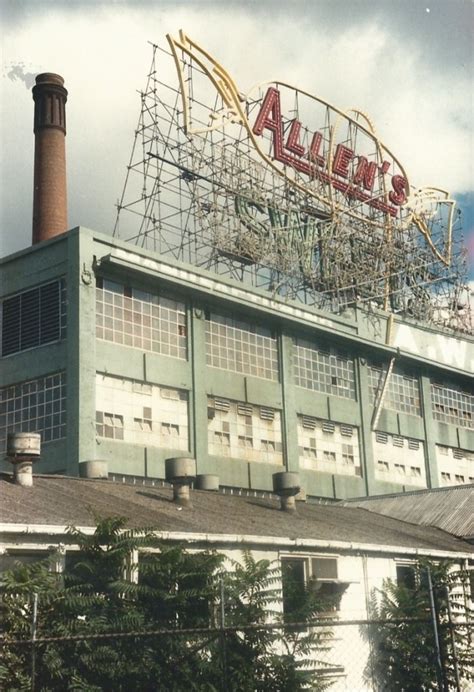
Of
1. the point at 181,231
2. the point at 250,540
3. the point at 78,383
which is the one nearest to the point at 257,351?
the point at 181,231

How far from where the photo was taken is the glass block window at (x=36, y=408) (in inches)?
1264

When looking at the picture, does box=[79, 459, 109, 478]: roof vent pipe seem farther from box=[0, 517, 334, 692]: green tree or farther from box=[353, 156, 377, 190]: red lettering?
box=[353, 156, 377, 190]: red lettering

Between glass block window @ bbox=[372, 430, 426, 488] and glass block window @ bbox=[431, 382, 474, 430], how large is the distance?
7.77 feet

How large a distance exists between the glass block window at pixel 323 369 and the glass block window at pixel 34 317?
11.2m

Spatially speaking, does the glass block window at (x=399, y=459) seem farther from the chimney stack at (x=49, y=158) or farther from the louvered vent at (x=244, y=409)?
the chimney stack at (x=49, y=158)

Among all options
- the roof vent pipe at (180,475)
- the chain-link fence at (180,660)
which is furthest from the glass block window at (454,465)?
the chain-link fence at (180,660)

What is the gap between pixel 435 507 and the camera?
34125 millimetres

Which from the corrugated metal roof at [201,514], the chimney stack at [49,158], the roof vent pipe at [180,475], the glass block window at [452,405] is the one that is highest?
the chimney stack at [49,158]

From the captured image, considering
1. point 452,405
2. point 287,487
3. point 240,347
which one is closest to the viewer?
point 287,487

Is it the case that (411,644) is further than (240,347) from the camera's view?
No

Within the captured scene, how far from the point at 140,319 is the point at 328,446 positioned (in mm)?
10928

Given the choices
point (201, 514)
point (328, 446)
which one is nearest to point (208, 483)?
point (201, 514)

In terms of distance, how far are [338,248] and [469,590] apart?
23933 millimetres

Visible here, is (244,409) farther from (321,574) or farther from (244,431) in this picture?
(321,574)
